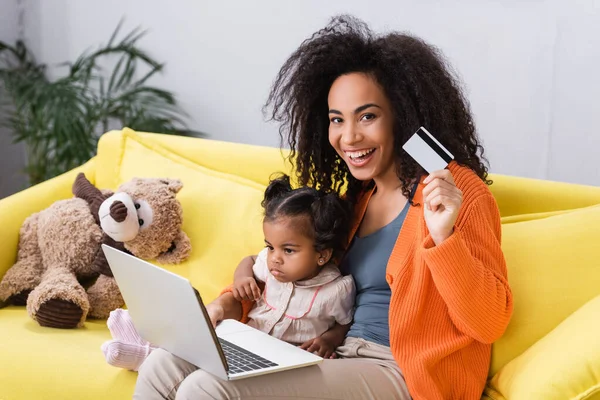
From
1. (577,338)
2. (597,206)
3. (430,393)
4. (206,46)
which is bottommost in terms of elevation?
(430,393)

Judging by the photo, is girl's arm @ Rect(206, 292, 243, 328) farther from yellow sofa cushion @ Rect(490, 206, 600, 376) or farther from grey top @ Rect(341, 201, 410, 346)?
yellow sofa cushion @ Rect(490, 206, 600, 376)

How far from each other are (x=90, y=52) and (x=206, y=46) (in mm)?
637

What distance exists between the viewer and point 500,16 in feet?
7.30

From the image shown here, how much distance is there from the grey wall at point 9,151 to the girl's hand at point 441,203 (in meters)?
2.41

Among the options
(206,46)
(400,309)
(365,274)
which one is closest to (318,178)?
(365,274)

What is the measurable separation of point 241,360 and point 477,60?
126 cm

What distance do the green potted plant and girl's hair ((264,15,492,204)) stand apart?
3.97 feet

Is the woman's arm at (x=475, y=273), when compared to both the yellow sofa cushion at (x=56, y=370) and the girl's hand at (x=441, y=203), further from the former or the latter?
the yellow sofa cushion at (x=56, y=370)

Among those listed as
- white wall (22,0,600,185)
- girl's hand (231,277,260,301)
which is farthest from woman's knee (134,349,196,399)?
white wall (22,0,600,185)

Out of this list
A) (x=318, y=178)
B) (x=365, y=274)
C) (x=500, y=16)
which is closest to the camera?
(x=365, y=274)

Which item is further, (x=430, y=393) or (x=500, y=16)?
(x=500, y=16)

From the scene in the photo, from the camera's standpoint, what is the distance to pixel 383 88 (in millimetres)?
1631

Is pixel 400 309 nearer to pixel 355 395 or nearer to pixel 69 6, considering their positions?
pixel 355 395

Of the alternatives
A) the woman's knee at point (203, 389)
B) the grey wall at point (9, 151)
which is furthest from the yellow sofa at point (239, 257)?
the grey wall at point (9, 151)
